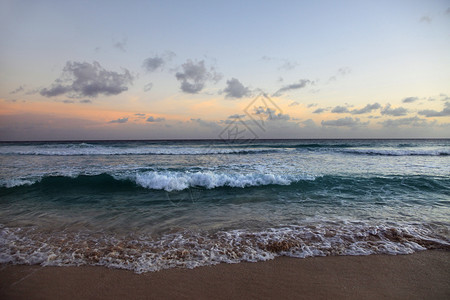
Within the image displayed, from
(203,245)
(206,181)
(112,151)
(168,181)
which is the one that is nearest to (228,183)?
(206,181)

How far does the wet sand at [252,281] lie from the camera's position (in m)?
2.83

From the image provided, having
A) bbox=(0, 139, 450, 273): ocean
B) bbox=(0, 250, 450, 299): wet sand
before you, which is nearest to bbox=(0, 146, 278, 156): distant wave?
bbox=(0, 139, 450, 273): ocean

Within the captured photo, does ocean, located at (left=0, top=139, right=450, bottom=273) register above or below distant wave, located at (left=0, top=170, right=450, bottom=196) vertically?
below

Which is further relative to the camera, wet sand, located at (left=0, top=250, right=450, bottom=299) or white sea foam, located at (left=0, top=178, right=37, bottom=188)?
white sea foam, located at (left=0, top=178, right=37, bottom=188)

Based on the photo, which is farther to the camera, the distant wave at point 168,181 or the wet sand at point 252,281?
the distant wave at point 168,181

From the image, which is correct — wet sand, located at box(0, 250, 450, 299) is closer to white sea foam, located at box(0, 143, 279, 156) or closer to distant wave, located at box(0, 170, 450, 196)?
distant wave, located at box(0, 170, 450, 196)

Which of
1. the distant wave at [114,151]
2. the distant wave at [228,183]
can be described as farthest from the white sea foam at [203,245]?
the distant wave at [114,151]

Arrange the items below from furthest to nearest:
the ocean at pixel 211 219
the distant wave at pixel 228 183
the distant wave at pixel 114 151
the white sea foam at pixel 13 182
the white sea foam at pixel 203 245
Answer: the distant wave at pixel 114 151
the distant wave at pixel 228 183
the white sea foam at pixel 13 182
the ocean at pixel 211 219
the white sea foam at pixel 203 245

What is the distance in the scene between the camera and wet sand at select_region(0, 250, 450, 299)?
2828 millimetres

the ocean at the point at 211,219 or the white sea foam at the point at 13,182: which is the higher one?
the white sea foam at the point at 13,182

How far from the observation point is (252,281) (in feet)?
10.0

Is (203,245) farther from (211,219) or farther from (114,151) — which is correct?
(114,151)

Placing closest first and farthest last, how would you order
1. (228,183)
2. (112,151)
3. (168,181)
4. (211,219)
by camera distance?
(211,219), (168,181), (228,183), (112,151)

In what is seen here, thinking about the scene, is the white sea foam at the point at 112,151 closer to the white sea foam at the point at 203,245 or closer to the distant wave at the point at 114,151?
the distant wave at the point at 114,151
